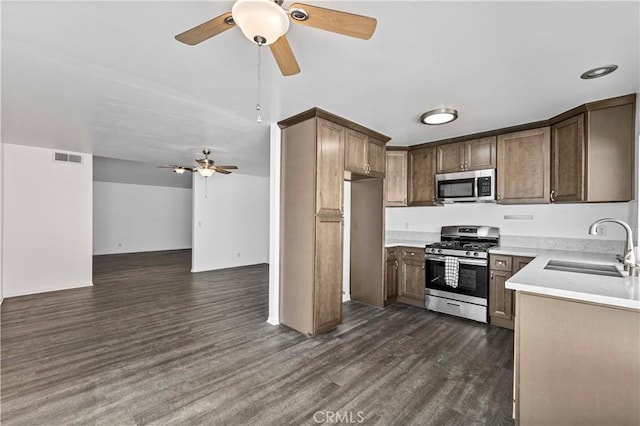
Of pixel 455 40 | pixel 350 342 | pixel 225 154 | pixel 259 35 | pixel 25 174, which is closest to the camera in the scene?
pixel 259 35

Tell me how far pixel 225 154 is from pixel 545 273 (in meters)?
5.03

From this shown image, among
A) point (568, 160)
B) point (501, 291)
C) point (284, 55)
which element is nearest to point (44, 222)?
point (284, 55)

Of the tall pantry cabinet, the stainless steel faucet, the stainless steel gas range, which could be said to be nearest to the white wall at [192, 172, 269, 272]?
the tall pantry cabinet

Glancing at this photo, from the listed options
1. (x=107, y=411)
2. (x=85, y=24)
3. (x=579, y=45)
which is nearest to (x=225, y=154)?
(x=85, y=24)

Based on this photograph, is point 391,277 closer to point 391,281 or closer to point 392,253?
point 391,281

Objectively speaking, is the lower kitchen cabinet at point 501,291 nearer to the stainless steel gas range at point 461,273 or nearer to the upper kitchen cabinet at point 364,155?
the stainless steel gas range at point 461,273

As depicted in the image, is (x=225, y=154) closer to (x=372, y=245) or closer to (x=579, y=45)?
(x=372, y=245)

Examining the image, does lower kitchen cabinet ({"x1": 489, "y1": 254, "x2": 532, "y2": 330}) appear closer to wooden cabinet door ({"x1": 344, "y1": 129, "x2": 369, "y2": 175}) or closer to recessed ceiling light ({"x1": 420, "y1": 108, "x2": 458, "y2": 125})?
recessed ceiling light ({"x1": 420, "y1": 108, "x2": 458, "y2": 125})

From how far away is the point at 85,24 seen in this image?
1742mm

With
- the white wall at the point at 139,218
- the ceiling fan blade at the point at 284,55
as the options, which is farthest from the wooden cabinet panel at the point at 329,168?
the white wall at the point at 139,218

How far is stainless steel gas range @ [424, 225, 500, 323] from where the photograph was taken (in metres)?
3.67

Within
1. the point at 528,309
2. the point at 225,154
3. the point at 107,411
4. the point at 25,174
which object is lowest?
the point at 107,411

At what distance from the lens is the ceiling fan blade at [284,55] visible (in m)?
1.56

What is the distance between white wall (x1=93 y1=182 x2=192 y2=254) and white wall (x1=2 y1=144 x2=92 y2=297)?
16.6 feet
